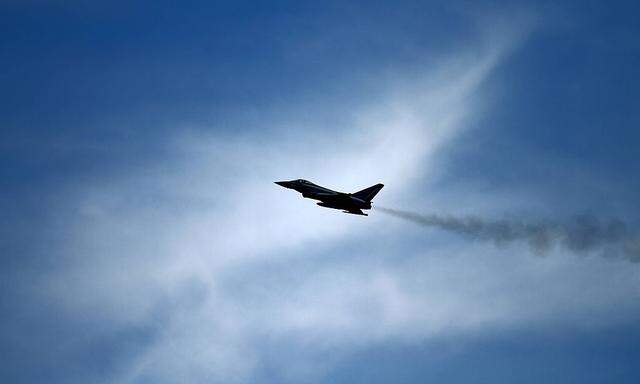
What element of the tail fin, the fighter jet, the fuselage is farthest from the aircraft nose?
the tail fin

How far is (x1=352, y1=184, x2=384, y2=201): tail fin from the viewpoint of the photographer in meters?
138

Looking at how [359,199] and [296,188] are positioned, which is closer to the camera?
[359,199]

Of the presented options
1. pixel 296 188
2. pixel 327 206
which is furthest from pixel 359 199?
pixel 296 188

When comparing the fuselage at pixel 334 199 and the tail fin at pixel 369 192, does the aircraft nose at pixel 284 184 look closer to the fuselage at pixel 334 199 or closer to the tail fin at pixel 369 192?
the fuselage at pixel 334 199

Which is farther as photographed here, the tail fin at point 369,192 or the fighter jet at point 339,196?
the tail fin at point 369,192

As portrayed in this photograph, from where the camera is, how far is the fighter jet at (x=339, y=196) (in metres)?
135

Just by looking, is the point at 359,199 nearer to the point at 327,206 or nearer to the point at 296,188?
the point at 327,206

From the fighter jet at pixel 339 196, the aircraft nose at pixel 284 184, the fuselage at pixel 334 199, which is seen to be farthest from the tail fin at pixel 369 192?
the aircraft nose at pixel 284 184

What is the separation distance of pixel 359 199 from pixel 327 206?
7856 mm

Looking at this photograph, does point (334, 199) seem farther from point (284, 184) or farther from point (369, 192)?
point (284, 184)

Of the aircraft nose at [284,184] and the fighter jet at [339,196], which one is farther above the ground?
the aircraft nose at [284,184]

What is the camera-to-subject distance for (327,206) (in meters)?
136

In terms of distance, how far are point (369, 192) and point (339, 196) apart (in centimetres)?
902

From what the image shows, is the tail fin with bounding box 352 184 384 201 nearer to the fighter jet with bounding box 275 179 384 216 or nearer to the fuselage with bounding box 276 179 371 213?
the fighter jet with bounding box 275 179 384 216
